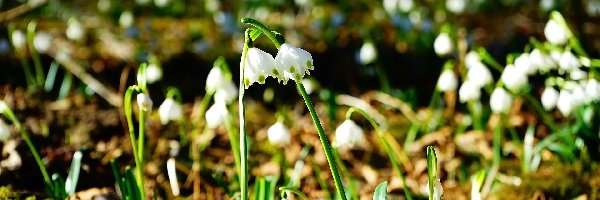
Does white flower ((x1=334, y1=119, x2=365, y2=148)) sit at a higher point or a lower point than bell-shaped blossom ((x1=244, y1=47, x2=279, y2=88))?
lower

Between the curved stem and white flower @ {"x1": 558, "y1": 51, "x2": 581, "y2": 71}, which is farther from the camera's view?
white flower @ {"x1": 558, "y1": 51, "x2": 581, "y2": 71}

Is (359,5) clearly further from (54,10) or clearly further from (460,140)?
(460,140)

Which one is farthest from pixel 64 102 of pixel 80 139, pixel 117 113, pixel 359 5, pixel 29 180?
pixel 359 5

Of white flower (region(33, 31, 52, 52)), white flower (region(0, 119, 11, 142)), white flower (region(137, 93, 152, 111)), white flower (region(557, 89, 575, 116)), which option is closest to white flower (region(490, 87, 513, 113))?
white flower (region(557, 89, 575, 116))

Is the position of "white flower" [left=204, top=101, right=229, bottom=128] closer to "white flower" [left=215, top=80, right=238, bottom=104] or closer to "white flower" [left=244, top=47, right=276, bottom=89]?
"white flower" [left=215, top=80, right=238, bottom=104]

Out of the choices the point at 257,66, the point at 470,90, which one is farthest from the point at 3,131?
the point at 470,90

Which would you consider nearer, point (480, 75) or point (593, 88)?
point (593, 88)

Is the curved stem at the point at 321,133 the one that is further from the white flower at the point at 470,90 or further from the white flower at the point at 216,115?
the white flower at the point at 470,90

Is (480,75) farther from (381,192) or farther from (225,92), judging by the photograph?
(381,192)
